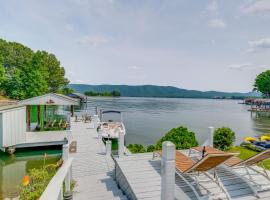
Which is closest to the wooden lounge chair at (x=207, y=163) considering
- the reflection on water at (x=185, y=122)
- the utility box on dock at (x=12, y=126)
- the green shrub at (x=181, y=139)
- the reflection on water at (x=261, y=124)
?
the green shrub at (x=181, y=139)

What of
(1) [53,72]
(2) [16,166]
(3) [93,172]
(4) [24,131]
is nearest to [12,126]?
(4) [24,131]

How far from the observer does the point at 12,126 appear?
→ 45.4ft

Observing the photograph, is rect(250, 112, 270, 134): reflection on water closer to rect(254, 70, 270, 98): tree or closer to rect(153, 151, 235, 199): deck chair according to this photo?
rect(153, 151, 235, 199): deck chair

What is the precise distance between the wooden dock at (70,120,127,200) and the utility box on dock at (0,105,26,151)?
3914 millimetres

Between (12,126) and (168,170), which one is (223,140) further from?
(12,126)

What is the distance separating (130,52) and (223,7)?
1409cm

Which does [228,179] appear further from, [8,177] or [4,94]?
[4,94]

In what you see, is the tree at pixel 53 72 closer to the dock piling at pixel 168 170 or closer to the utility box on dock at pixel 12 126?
the utility box on dock at pixel 12 126

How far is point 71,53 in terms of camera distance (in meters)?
26.9

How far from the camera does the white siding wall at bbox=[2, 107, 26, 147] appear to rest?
44.0 ft

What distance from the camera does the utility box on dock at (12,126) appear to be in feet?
43.6

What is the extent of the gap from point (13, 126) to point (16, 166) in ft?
9.20

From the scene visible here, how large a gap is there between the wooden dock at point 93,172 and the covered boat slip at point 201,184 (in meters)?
0.73

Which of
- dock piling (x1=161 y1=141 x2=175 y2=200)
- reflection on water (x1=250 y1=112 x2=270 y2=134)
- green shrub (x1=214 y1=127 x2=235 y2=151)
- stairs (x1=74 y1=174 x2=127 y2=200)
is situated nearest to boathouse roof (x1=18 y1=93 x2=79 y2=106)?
stairs (x1=74 y1=174 x2=127 y2=200)
